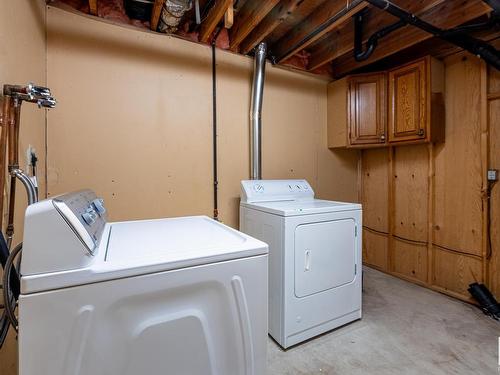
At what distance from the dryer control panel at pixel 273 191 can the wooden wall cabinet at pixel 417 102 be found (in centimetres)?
104

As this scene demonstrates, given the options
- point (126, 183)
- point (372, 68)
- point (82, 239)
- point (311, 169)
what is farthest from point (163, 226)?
point (372, 68)

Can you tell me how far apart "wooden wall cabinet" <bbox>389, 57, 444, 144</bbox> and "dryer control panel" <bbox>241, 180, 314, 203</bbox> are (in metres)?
1.04

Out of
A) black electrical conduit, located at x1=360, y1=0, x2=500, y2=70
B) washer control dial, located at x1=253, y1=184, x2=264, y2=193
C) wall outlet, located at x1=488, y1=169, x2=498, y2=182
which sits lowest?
washer control dial, located at x1=253, y1=184, x2=264, y2=193

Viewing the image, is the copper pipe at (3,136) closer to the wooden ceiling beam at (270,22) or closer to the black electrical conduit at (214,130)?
the black electrical conduit at (214,130)

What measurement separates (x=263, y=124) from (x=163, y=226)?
1.60m

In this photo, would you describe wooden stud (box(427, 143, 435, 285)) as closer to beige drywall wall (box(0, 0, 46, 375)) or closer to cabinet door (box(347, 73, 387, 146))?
cabinet door (box(347, 73, 387, 146))

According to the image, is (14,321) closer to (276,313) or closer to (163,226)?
(163,226)

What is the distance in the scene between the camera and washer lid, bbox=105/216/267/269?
840mm

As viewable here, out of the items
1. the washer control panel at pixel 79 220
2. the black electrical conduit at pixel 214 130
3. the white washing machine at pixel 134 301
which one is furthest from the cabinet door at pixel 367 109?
the washer control panel at pixel 79 220

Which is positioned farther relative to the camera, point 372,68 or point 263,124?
point 372,68

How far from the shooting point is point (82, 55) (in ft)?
6.09

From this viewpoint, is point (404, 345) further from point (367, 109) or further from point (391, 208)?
point (367, 109)

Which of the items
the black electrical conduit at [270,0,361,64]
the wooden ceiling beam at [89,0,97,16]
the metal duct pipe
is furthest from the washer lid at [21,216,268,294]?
the black electrical conduit at [270,0,361,64]

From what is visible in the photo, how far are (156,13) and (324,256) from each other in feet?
6.87
